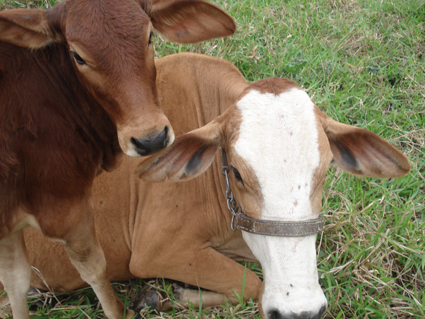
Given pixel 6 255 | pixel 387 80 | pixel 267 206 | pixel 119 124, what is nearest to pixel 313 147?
pixel 267 206

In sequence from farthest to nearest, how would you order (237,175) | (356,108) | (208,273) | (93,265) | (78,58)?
(356,108)
(208,273)
(93,265)
(237,175)
(78,58)

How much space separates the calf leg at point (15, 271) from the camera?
107 inches

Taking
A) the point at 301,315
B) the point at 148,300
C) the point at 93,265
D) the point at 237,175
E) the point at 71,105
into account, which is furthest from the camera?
the point at 148,300

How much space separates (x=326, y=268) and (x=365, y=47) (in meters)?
3.30

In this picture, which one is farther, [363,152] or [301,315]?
[363,152]

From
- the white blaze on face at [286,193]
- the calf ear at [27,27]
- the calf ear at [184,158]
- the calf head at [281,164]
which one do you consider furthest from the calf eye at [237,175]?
the calf ear at [27,27]

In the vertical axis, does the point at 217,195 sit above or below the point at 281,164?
below

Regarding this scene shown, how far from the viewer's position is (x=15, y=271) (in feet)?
9.12

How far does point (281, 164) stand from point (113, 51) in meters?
1.04

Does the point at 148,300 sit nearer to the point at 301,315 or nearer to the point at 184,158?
the point at 184,158

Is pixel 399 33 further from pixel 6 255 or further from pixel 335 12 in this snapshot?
pixel 6 255

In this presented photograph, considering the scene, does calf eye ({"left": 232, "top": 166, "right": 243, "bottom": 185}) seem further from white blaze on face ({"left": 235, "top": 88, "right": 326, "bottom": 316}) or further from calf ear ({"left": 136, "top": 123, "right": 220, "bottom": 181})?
calf ear ({"left": 136, "top": 123, "right": 220, "bottom": 181})

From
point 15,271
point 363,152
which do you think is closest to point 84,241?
point 15,271

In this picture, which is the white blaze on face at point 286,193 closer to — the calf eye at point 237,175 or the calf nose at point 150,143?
the calf eye at point 237,175
